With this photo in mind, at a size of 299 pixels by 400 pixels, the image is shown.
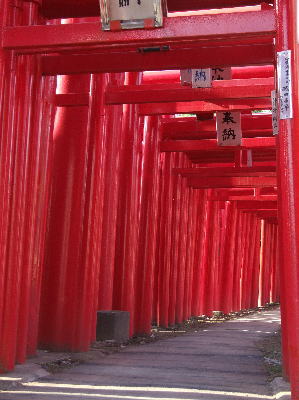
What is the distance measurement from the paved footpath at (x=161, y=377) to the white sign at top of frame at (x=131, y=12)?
338 cm

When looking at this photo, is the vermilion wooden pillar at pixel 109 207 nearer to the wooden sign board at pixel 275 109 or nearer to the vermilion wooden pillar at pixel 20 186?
the vermilion wooden pillar at pixel 20 186

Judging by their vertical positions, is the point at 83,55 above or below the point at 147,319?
above

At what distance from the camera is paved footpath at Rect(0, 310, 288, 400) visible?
6.16 metres

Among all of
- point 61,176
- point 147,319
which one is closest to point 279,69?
point 61,176

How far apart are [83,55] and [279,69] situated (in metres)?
3.09

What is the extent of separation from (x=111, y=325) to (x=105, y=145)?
278 centimetres

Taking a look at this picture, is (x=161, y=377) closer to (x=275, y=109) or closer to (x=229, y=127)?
(x=275, y=109)

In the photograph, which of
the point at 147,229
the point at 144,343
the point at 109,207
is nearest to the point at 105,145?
the point at 109,207

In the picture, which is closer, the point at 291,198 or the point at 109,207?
the point at 291,198

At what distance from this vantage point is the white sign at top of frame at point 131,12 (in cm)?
621

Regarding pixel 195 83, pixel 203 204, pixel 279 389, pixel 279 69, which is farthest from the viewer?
pixel 203 204

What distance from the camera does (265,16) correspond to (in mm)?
6121

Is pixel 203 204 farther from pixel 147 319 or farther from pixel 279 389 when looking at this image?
pixel 279 389

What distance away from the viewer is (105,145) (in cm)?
1066
